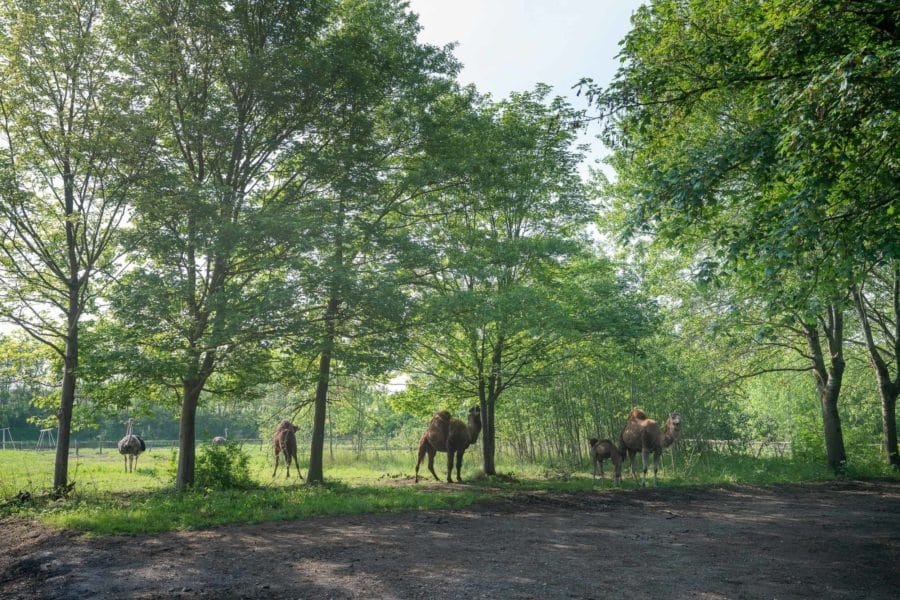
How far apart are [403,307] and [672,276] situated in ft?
33.5

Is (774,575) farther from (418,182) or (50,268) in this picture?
(50,268)

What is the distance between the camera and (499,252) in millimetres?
13773

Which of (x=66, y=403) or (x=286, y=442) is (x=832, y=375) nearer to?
(x=286, y=442)

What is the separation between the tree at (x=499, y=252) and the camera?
13.3m

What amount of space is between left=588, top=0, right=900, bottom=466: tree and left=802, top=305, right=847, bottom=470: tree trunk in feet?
33.5

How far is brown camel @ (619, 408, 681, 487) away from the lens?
13.9 meters

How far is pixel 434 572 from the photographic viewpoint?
6.18m

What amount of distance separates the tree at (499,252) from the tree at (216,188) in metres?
3.49

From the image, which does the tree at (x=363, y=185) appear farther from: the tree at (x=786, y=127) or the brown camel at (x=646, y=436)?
the brown camel at (x=646, y=436)

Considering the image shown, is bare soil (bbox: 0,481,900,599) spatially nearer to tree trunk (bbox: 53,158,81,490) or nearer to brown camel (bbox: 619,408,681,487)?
tree trunk (bbox: 53,158,81,490)

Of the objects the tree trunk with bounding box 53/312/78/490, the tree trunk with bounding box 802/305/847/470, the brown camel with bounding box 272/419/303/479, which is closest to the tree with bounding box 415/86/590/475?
the brown camel with bounding box 272/419/303/479

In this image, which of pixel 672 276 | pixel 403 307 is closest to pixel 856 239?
pixel 403 307

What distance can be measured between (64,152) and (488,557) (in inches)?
437

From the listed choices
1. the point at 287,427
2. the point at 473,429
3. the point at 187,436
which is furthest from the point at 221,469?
the point at 473,429
